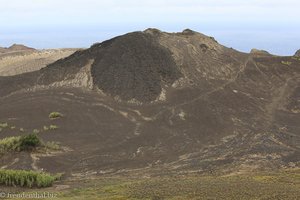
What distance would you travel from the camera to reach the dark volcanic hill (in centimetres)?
2836

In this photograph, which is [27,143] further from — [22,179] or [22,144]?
[22,179]

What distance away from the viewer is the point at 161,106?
38750 millimetres

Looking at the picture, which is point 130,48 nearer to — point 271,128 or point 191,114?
point 191,114

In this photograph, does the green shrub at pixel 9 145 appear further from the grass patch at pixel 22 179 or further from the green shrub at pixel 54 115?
the green shrub at pixel 54 115

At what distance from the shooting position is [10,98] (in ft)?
141

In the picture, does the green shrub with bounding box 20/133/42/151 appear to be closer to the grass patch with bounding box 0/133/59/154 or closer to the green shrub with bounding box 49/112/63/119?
the grass patch with bounding box 0/133/59/154

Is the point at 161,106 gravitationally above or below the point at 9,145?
above

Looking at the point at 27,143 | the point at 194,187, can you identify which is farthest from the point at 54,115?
the point at 194,187

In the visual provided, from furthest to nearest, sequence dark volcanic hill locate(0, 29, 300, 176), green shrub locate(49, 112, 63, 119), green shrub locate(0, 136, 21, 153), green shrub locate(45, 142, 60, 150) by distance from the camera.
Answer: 1. green shrub locate(49, 112, 63, 119)
2. green shrub locate(45, 142, 60, 150)
3. green shrub locate(0, 136, 21, 153)
4. dark volcanic hill locate(0, 29, 300, 176)

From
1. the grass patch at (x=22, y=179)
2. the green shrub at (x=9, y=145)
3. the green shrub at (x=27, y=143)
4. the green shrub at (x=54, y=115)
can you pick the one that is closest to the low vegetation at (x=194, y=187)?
the grass patch at (x=22, y=179)

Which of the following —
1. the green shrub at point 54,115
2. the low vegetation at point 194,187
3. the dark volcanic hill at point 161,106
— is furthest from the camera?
the green shrub at point 54,115

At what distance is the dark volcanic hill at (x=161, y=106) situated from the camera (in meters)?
28.4

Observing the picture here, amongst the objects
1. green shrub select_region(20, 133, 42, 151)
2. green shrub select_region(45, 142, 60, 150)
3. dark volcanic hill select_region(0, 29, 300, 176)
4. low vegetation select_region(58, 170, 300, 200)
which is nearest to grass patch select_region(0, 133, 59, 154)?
green shrub select_region(20, 133, 42, 151)

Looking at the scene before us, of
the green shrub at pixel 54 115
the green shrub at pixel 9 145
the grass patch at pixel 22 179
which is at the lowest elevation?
the grass patch at pixel 22 179
